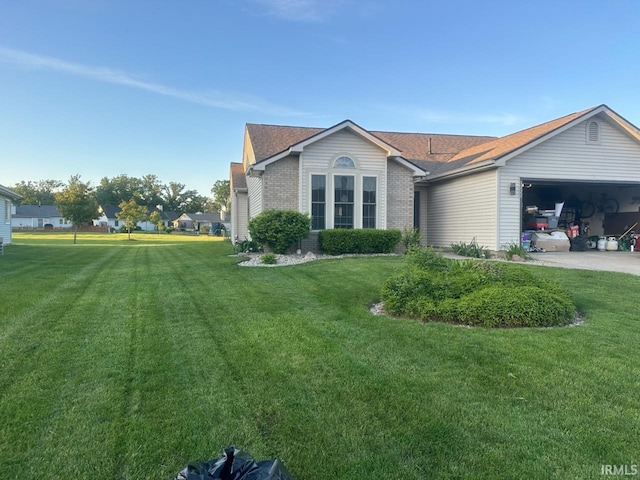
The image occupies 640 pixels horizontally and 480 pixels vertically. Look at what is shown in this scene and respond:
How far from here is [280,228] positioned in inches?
508

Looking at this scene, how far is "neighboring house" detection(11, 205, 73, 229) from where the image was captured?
246 ft

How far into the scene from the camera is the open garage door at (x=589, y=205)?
16.5 meters

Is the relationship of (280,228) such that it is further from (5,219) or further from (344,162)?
(5,219)

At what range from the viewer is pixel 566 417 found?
2.79 m

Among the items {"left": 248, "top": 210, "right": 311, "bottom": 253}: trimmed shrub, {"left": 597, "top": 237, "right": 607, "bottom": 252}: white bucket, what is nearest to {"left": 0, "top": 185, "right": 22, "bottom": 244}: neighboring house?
{"left": 248, "top": 210, "right": 311, "bottom": 253}: trimmed shrub

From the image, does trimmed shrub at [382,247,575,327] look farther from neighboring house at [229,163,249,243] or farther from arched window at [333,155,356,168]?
neighboring house at [229,163,249,243]

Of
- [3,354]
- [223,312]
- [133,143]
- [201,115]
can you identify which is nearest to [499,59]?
[201,115]

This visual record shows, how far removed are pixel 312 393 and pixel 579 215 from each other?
1968 cm

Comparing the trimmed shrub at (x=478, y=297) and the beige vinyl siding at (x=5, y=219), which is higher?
the beige vinyl siding at (x=5, y=219)

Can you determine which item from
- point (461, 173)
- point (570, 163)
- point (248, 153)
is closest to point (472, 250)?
point (461, 173)

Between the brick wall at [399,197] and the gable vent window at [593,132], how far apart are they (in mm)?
6233

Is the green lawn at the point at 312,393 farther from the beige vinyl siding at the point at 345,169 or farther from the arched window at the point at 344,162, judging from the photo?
the arched window at the point at 344,162

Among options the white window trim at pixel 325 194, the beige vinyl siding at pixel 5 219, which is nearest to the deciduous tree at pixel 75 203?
the beige vinyl siding at pixel 5 219

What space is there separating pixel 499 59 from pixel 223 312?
51.5 ft
